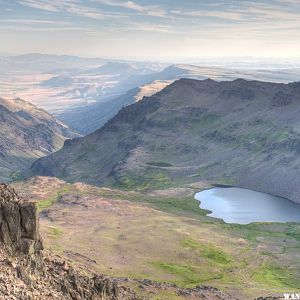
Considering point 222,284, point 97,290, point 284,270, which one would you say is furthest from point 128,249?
point 97,290

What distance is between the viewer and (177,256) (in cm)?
19375

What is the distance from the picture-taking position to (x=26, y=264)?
227 feet

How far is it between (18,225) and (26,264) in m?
5.87

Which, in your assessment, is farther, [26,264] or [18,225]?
[18,225]

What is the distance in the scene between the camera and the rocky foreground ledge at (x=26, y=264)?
64062mm

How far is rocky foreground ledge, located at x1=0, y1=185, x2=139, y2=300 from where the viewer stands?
2522 inches

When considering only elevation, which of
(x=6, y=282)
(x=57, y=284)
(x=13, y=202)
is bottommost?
(x=57, y=284)

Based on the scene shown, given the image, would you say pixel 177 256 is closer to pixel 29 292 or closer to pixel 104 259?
pixel 104 259

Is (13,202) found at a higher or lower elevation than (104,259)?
higher

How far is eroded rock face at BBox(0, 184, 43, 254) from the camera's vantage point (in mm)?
69938

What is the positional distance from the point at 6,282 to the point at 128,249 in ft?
446

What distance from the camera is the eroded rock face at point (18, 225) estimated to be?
69.9 m

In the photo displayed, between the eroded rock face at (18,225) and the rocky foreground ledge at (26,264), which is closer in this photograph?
the rocky foreground ledge at (26,264)

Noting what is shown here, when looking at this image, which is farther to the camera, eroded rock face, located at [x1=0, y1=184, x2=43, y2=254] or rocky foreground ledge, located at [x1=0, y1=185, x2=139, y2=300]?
eroded rock face, located at [x1=0, y1=184, x2=43, y2=254]
